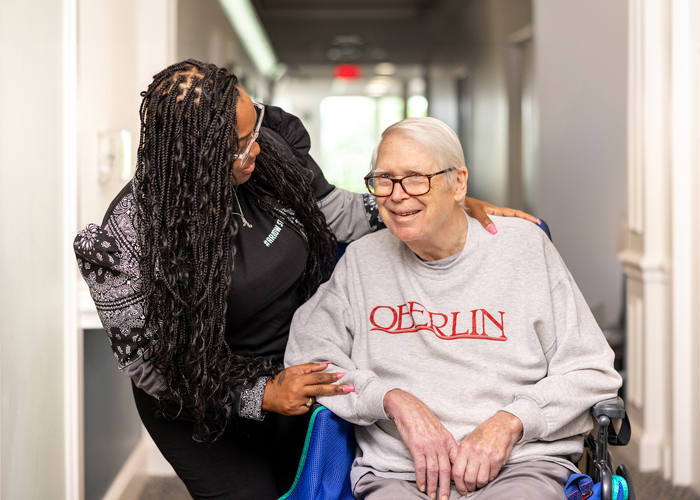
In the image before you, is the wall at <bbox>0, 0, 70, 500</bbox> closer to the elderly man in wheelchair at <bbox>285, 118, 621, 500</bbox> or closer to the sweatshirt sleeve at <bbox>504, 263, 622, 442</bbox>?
the elderly man in wheelchair at <bbox>285, 118, 621, 500</bbox>

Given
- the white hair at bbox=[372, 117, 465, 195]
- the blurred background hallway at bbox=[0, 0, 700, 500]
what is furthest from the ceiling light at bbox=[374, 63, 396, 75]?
the white hair at bbox=[372, 117, 465, 195]

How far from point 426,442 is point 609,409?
0.38m

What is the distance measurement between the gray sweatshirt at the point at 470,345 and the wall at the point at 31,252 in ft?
2.35

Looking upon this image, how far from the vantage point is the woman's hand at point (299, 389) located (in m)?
1.39

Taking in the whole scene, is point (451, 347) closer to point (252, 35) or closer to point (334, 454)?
point (334, 454)

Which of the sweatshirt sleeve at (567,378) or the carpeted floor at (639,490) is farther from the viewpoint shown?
the carpeted floor at (639,490)

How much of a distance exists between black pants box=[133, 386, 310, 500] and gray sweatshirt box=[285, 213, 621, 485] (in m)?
0.22

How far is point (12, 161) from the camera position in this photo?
1.58m

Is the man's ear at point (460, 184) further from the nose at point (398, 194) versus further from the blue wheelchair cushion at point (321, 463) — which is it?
the blue wheelchair cushion at point (321, 463)

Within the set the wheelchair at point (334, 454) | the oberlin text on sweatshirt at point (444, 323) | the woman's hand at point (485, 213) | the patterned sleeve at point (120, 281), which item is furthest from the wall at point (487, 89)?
the patterned sleeve at point (120, 281)

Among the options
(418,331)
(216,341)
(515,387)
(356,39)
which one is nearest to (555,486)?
(515,387)

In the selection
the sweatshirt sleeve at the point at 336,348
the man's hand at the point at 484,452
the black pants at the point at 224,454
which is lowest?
the black pants at the point at 224,454

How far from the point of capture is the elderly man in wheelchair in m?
1.31

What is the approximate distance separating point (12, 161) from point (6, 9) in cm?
36
